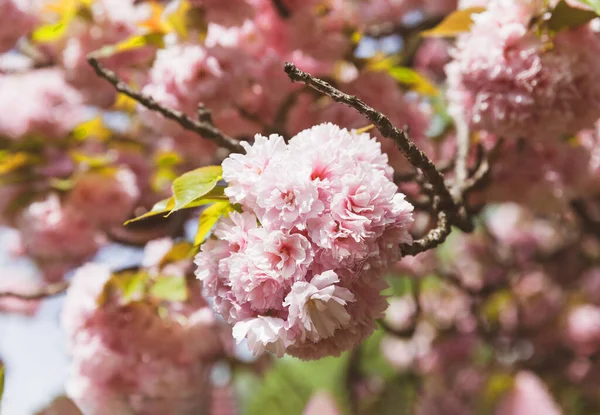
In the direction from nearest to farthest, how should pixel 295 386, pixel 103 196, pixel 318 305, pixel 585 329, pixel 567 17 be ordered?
pixel 318 305 < pixel 567 17 < pixel 103 196 < pixel 585 329 < pixel 295 386

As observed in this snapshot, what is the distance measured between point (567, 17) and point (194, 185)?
58 centimetres

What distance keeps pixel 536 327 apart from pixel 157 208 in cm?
227

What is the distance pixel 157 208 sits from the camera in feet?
2.08

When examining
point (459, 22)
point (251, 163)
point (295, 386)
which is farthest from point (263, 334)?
point (295, 386)

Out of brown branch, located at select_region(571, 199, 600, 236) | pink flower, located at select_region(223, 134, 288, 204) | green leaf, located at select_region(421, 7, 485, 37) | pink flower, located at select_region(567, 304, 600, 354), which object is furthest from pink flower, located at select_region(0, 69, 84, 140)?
pink flower, located at select_region(567, 304, 600, 354)

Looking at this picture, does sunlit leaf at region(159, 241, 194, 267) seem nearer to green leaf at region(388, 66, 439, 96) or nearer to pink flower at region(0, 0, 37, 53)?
green leaf at region(388, 66, 439, 96)

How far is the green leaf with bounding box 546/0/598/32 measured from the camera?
2.60 ft

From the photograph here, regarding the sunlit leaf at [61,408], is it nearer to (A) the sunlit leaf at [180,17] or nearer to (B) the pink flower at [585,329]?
(A) the sunlit leaf at [180,17]

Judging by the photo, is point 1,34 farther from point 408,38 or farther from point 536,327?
point 536,327

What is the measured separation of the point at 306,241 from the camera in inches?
20.3

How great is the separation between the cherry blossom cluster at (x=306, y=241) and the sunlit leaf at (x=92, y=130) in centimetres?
106

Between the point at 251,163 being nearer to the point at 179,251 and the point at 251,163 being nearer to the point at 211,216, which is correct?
the point at 211,216

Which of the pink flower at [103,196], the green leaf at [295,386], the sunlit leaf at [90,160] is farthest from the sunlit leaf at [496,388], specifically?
the sunlit leaf at [90,160]

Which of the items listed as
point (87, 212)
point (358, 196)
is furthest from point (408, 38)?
point (358, 196)
